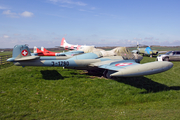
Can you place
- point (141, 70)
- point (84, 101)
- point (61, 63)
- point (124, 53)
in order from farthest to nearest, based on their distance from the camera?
point (124, 53) < point (61, 63) < point (141, 70) < point (84, 101)

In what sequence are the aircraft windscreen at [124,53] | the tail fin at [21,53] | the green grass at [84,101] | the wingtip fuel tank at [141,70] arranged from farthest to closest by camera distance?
the aircraft windscreen at [124,53] → the tail fin at [21,53] → the wingtip fuel tank at [141,70] → the green grass at [84,101]

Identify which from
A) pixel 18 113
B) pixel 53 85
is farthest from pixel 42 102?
pixel 53 85

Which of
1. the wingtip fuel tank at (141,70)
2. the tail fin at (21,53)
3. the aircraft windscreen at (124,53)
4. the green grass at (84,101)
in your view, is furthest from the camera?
the aircraft windscreen at (124,53)

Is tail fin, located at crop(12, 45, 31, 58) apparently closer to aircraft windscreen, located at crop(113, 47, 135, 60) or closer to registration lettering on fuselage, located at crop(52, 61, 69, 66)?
registration lettering on fuselage, located at crop(52, 61, 69, 66)

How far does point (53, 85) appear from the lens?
27.3 ft

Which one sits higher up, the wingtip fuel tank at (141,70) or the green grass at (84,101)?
the wingtip fuel tank at (141,70)

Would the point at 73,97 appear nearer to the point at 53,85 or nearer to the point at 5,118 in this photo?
the point at 53,85

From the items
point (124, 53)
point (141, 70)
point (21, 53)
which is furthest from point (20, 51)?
point (124, 53)

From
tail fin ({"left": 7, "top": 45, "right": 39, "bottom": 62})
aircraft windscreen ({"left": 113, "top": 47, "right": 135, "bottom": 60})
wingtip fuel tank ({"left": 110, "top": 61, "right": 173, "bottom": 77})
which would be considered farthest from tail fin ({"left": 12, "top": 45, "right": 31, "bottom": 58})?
aircraft windscreen ({"left": 113, "top": 47, "right": 135, "bottom": 60})

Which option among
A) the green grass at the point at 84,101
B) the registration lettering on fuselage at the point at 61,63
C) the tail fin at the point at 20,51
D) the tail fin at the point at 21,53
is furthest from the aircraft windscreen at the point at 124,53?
the tail fin at the point at 20,51

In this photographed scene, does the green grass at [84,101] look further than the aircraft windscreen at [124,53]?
No

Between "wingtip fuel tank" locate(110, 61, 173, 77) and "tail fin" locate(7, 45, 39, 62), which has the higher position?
"tail fin" locate(7, 45, 39, 62)

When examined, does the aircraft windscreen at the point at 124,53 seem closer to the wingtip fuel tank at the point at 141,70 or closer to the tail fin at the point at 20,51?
the wingtip fuel tank at the point at 141,70

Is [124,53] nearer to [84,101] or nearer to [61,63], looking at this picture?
[61,63]
